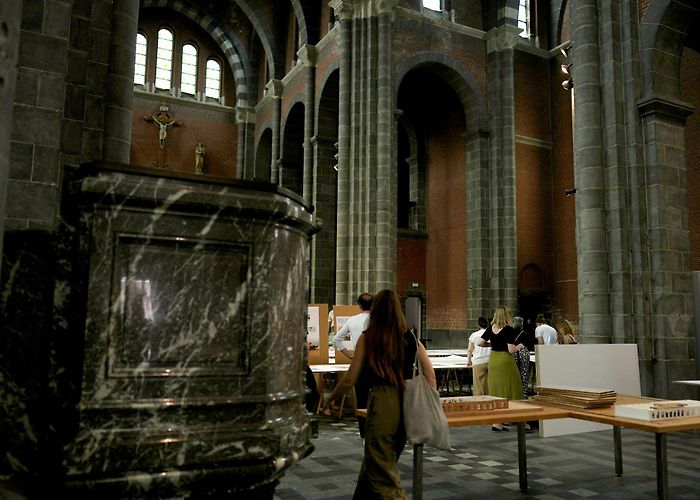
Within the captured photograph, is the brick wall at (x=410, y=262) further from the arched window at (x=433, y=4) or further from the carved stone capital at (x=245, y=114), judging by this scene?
the carved stone capital at (x=245, y=114)

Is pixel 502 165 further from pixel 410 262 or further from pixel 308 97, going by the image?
pixel 308 97

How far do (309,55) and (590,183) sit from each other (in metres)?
13.1

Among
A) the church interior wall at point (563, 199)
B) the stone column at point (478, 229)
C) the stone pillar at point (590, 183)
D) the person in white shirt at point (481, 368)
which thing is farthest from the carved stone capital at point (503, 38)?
the person in white shirt at point (481, 368)

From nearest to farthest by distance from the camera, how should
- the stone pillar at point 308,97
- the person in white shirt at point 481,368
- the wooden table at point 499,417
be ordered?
the wooden table at point 499,417 → the person in white shirt at point 481,368 → the stone pillar at point 308,97

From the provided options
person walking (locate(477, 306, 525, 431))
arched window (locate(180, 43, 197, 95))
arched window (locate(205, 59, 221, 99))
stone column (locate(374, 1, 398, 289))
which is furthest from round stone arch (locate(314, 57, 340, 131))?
person walking (locate(477, 306, 525, 431))

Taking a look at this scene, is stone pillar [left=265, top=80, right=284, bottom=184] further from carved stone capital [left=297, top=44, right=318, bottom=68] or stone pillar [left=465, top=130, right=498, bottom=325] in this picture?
stone pillar [left=465, top=130, right=498, bottom=325]

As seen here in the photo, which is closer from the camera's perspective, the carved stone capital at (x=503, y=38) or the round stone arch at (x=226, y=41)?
the carved stone capital at (x=503, y=38)

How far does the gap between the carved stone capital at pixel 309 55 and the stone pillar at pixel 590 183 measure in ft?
38.1

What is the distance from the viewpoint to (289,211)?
2.46 meters

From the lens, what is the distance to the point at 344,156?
16.2 metres

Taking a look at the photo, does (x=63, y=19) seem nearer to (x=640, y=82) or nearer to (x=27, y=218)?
(x=27, y=218)

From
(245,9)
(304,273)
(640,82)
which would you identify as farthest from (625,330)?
(245,9)

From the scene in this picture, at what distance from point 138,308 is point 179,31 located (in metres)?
25.8

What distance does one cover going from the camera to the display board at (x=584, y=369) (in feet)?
23.0
